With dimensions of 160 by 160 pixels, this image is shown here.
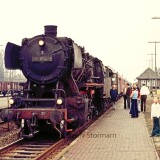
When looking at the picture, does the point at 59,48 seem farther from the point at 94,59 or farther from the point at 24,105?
the point at 94,59

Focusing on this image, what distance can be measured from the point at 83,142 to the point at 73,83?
263 centimetres

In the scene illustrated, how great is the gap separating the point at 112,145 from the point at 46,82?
3472 millimetres

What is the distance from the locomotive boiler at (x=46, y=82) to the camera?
38.0 feet

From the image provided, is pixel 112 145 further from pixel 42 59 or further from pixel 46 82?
pixel 42 59

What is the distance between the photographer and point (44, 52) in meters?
12.5

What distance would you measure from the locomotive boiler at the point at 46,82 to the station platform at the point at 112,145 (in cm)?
97

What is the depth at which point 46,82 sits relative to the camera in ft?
40.7

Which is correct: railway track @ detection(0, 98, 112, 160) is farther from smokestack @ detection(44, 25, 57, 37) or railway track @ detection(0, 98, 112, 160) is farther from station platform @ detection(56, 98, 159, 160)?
smokestack @ detection(44, 25, 57, 37)

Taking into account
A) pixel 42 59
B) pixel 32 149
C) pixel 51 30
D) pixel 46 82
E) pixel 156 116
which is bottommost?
pixel 32 149

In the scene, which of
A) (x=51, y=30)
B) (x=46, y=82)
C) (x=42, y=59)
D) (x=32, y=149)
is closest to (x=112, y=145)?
(x=32, y=149)

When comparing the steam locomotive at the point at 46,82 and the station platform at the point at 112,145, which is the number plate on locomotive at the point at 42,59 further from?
the station platform at the point at 112,145

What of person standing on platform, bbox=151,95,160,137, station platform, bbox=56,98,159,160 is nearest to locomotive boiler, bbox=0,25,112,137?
station platform, bbox=56,98,159,160

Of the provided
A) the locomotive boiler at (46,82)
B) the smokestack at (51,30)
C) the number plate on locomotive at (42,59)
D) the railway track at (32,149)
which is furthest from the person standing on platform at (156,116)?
the smokestack at (51,30)

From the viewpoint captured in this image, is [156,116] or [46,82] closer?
[156,116]
